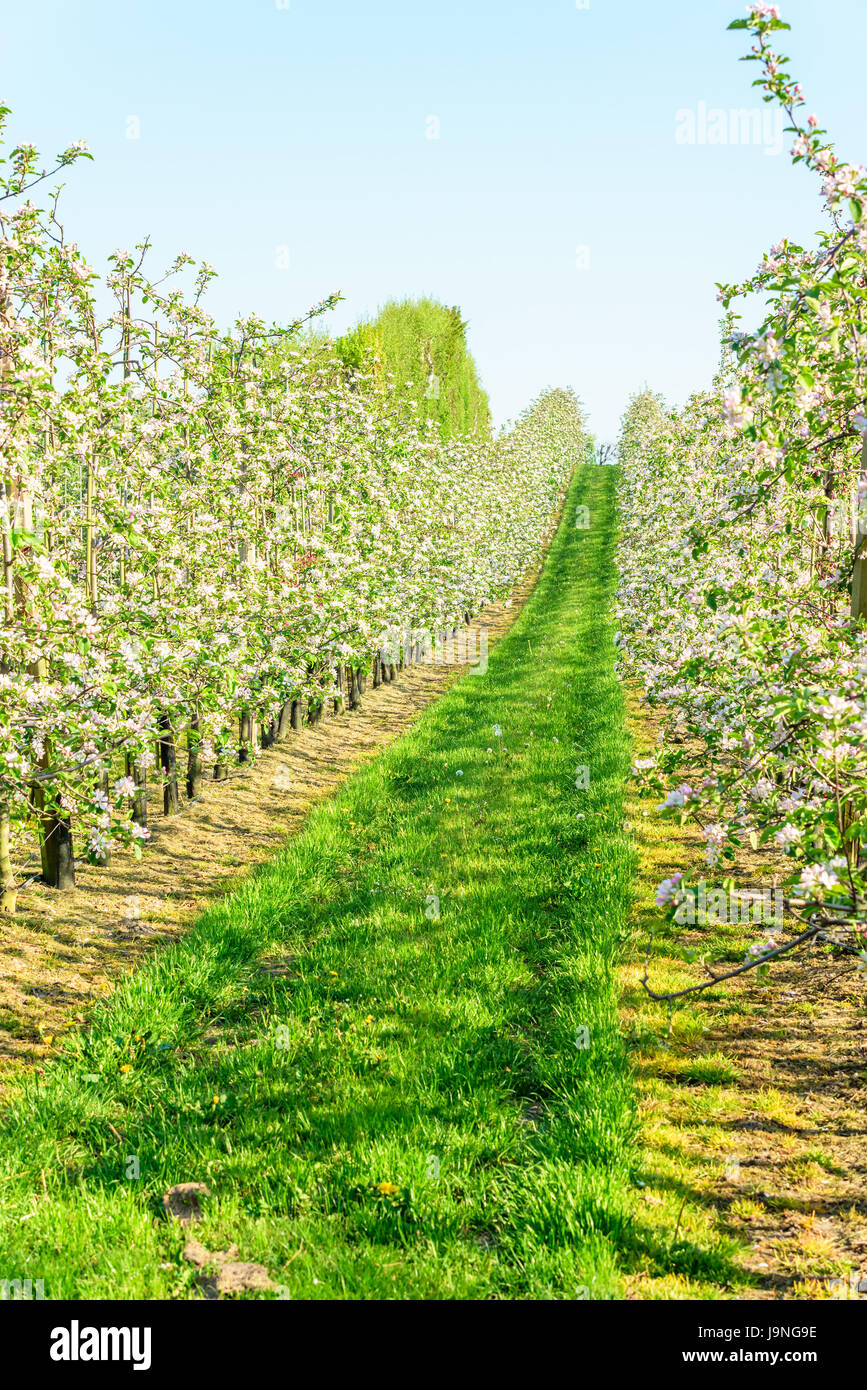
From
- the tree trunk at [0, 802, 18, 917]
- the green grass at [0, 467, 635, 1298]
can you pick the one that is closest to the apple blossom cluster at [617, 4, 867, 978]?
the green grass at [0, 467, 635, 1298]

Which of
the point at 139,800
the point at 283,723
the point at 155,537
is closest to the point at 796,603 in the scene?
the point at 155,537

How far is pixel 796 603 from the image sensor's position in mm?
6348

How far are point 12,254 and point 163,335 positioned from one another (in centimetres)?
309

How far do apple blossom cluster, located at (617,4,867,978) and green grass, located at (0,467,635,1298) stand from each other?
1519mm

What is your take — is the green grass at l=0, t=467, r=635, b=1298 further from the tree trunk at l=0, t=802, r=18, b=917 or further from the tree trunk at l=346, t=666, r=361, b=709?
the tree trunk at l=346, t=666, r=361, b=709

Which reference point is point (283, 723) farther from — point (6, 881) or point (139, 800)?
point (6, 881)

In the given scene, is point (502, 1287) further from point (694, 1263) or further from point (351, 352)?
point (351, 352)

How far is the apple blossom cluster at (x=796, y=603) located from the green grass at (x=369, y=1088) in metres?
1.52

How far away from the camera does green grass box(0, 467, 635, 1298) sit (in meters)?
3.97

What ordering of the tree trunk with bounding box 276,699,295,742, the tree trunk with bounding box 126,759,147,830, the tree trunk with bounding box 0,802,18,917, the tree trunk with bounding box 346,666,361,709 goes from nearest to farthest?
the tree trunk with bounding box 0,802,18,917
the tree trunk with bounding box 126,759,147,830
the tree trunk with bounding box 276,699,295,742
the tree trunk with bounding box 346,666,361,709

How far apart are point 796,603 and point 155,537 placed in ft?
18.5

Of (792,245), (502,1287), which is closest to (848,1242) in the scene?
(502,1287)

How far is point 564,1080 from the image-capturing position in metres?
5.24

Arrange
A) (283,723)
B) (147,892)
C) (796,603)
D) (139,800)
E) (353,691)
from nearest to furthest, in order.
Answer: (796,603) < (147,892) < (139,800) < (283,723) < (353,691)
